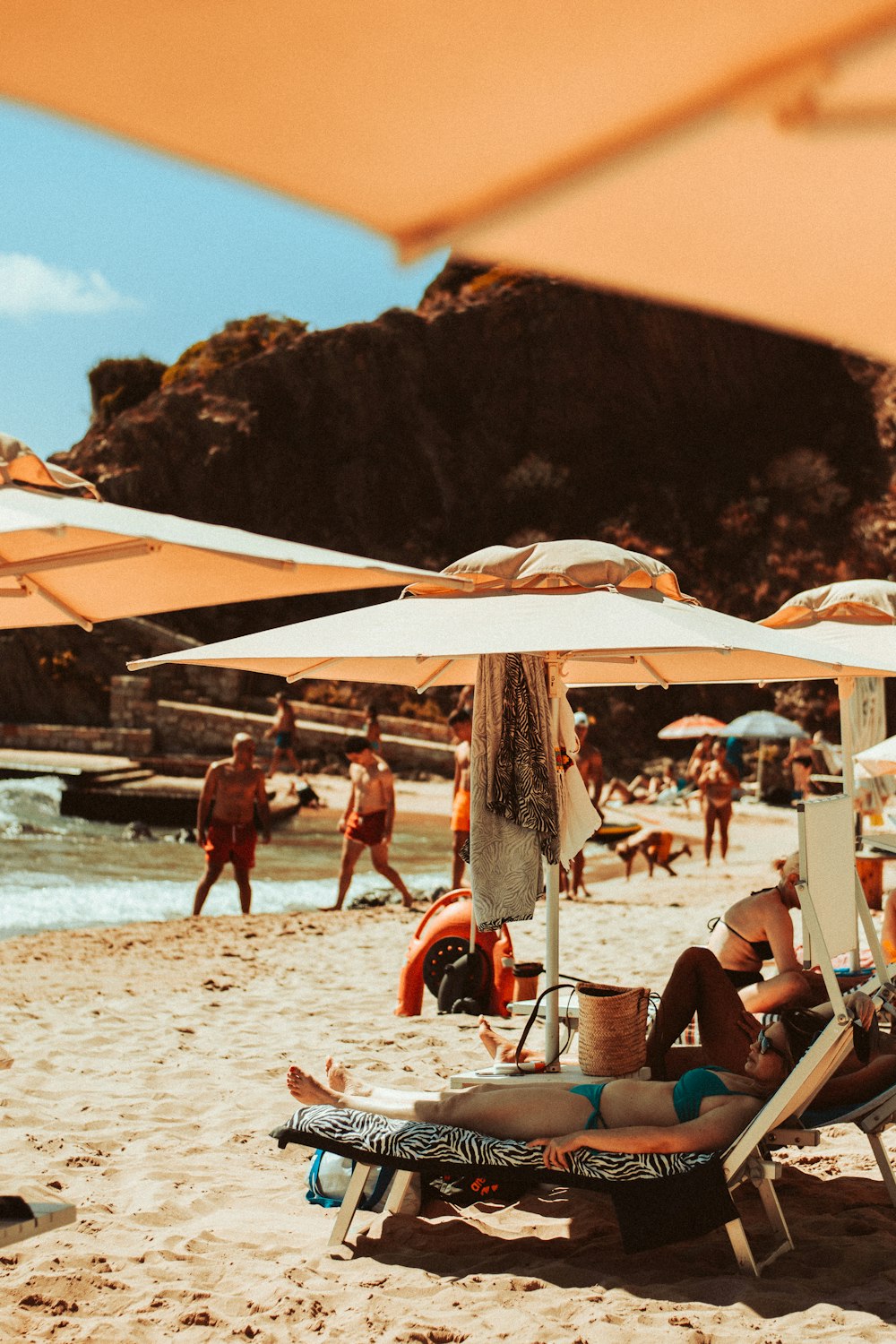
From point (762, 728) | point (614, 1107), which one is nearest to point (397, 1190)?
point (614, 1107)

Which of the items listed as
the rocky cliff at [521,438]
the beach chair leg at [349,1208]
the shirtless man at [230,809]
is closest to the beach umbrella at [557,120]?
the beach chair leg at [349,1208]

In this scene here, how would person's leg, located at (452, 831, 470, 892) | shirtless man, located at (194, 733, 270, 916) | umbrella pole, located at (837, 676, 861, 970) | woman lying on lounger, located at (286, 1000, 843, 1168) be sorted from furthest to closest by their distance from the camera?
person's leg, located at (452, 831, 470, 892), shirtless man, located at (194, 733, 270, 916), umbrella pole, located at (837, 676, 861, 970), woman lying on lounger, located at (286, 1000, 843, 1168)

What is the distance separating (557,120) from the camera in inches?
55.4

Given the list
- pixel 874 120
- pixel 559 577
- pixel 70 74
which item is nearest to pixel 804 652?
pixel 559 577

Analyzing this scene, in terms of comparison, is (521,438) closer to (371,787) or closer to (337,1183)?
(371,787)

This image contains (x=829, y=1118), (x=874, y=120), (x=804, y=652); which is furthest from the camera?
(x=804, y=652)

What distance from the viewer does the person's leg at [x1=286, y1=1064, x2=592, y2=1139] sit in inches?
144

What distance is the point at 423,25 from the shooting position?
128cm

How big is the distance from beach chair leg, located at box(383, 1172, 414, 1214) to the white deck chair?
1.01 m

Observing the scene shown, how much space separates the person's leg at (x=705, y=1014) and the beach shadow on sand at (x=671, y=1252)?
1.64ft

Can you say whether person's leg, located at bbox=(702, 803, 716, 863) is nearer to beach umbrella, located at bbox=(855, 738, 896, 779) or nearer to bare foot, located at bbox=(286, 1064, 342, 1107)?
beach umbrella, located at bbox=(855, 738, 896, 779)

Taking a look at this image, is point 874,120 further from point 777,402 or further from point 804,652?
point 777,402

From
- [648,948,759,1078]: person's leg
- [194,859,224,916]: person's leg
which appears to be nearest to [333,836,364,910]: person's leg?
[194,859,224,916]: person's leg

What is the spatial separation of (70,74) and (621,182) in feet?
2.18
